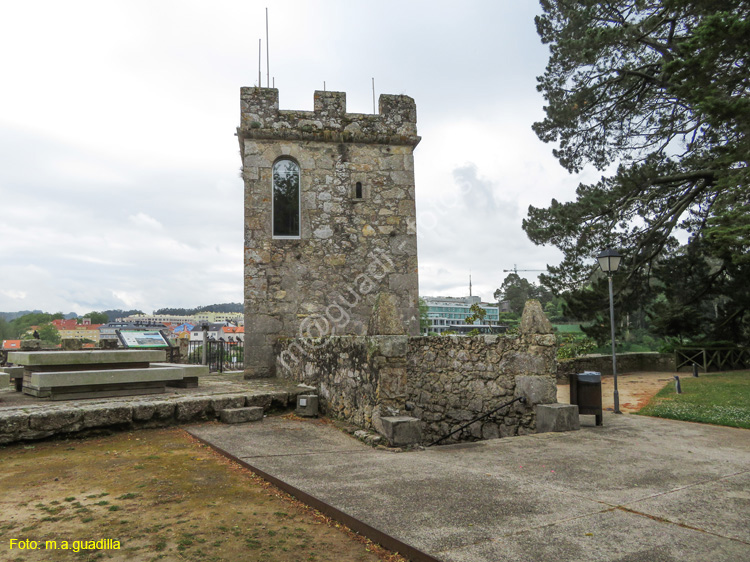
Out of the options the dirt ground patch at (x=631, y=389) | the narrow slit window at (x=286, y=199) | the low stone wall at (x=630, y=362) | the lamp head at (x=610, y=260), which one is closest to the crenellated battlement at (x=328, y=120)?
the narrow slit window at (x=286, y=199)

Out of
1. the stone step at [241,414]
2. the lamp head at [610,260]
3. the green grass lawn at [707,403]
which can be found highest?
the lamp head at [610,260]

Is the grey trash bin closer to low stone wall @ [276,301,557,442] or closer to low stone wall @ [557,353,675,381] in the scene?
low stone wall @ [276,301,557,442]

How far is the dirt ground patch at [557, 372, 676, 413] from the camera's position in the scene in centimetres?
1045

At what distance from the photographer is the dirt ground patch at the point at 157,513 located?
2.96 metres

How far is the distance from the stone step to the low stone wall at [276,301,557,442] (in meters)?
1.01

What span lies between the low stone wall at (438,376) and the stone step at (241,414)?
1.01 meters

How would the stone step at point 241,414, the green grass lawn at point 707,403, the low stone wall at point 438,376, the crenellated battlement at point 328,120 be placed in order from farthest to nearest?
the crenellated battlement at point 328,120 < the green grass lawn at point 707,403 < the stone step at point 241,414 < the low stone wall at point 438,376

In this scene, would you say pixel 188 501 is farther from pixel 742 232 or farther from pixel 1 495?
pixel 742 232

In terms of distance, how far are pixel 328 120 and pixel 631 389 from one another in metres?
10.2

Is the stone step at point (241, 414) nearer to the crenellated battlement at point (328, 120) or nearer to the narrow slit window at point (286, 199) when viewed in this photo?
the narrow slit window at point (286, 199)

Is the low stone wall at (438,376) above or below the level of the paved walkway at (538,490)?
above

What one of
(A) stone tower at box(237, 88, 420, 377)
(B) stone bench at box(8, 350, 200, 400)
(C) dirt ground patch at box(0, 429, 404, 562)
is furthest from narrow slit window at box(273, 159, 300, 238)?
(C) dirt ground patch at box(0, 429, 404, 562)

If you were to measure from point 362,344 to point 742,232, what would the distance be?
707 centimetres

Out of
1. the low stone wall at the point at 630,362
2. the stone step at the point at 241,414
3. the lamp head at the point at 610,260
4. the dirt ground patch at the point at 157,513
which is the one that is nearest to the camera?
the dirt ground patch at the point at 157,513
